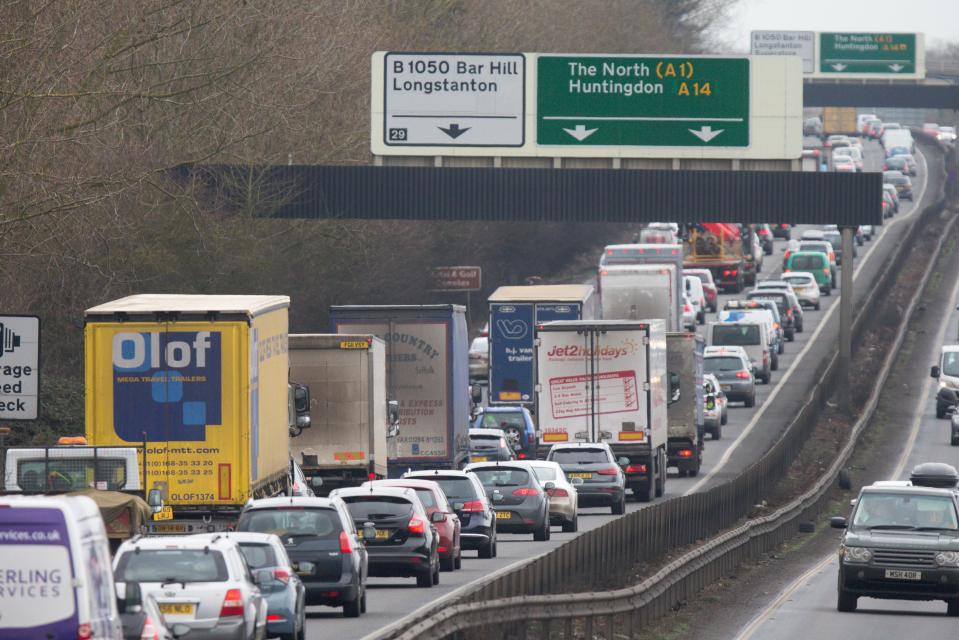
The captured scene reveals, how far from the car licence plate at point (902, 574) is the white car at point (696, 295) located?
51.9 meters

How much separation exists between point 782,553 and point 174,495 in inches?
630

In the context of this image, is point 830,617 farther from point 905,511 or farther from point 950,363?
point 950,363

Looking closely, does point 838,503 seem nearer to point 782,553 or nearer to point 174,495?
point 782,553

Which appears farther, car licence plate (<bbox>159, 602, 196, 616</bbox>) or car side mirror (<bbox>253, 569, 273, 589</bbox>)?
car side mirror (<bbox>253, 569, 273, 589</bbox>)

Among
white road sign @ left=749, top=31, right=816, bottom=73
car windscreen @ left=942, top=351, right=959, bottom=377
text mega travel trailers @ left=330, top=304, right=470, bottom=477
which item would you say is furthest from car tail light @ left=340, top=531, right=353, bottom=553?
white road sign @ left=749, top=31, right=816, bottom=73

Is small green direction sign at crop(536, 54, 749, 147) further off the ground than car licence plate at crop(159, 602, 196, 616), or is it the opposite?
small green direction sign at crop(536, 54, 749, 147)

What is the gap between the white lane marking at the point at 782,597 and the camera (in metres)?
23.9

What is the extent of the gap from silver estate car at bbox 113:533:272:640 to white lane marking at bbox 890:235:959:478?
34911mm

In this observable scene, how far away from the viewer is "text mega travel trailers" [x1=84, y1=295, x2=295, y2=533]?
24.1 meters

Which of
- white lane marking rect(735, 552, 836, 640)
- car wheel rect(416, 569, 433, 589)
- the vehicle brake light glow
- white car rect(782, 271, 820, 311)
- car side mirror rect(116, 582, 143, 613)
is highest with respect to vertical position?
white car rect(782, 271, 820, 311)

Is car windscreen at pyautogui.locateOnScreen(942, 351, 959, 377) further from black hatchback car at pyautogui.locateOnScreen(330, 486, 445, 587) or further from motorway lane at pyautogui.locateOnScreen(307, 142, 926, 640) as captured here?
black hatchback car at pyautogui.locateOnScreen(330, 486, 445, 587)

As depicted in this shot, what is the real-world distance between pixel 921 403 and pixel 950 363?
230 inches

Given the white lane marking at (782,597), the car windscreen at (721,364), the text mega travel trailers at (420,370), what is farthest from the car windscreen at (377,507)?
the car windscreen at (721,364)

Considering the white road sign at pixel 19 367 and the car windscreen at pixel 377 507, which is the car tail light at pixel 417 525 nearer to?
the car windscreen at pixel 377 507
